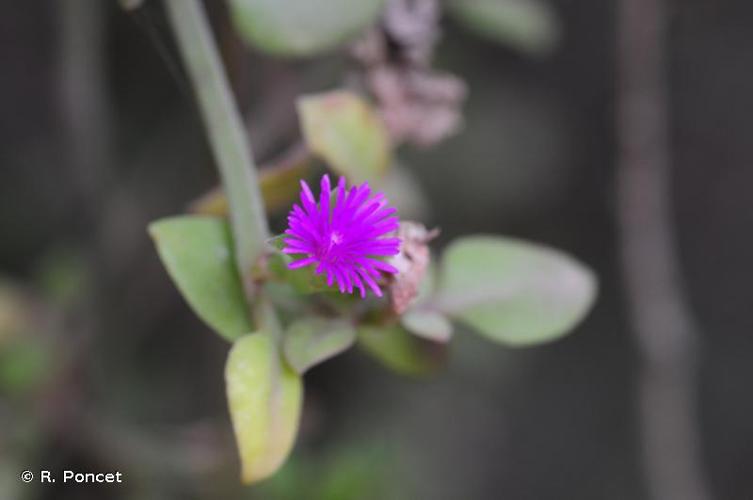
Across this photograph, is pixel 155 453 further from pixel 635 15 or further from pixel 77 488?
pixel 635 15

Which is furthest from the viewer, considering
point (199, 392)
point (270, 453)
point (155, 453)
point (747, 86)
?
point (747, 86)

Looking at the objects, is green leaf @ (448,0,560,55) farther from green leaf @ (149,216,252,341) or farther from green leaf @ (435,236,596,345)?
green leaf @ (149,216,252,341)

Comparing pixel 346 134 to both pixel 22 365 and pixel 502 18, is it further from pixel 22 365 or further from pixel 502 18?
pixel 22 365

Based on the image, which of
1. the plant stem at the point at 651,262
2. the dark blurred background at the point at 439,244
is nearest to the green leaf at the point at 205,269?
the dark blurred background at the point at 439,244

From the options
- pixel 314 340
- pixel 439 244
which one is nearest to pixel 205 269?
pixel 314 340

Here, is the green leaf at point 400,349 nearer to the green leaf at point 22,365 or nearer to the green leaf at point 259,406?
the green leaf at point 259,406

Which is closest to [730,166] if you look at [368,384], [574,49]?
[574,49]
